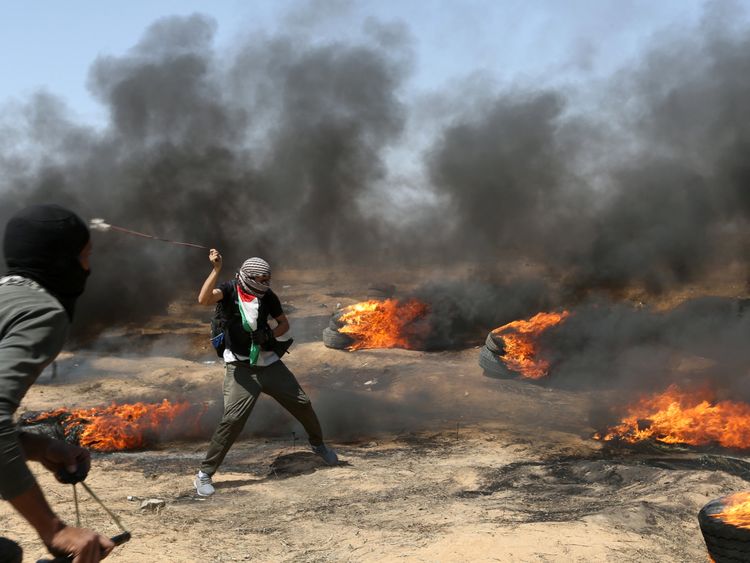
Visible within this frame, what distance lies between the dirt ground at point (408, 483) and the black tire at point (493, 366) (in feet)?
0.52

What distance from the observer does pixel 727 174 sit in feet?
50.6

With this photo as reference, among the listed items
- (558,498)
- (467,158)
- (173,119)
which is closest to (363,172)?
(467,158)

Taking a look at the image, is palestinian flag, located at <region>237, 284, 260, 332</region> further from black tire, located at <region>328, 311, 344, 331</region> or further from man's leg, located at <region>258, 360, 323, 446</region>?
black tire, located at <region>328, 311, 344, 331</region>

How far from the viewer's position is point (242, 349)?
572 cm

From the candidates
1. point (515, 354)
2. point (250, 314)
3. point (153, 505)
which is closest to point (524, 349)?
point (515, 354)

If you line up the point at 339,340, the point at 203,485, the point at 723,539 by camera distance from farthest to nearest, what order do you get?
the point at 339,340
the point at 203,485
the point at 723,539

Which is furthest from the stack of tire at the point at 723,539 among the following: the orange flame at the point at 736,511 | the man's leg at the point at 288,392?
the man's leg at the point at 288,392

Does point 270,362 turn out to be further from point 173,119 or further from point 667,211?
point 173,119

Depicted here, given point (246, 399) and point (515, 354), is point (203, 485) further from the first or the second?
point (515, 354)

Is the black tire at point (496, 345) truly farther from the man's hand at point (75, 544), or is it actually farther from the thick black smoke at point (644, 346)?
the man's hand at point (75, 544)

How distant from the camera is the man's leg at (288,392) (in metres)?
5.85

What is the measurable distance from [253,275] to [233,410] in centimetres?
111

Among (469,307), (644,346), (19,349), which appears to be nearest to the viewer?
(19,349)

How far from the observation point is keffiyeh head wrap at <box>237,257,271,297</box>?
571 centimetres
